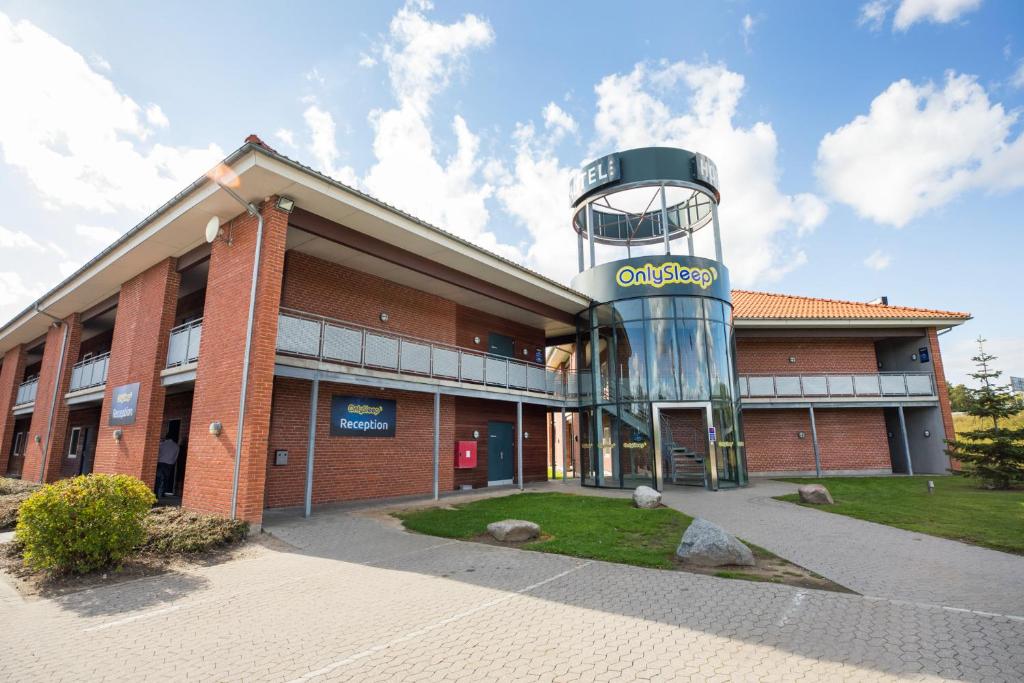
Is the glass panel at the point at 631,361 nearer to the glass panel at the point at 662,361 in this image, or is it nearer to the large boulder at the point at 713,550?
the glass panel at the point at 662,361

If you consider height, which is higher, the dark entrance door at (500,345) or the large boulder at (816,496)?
the dark entrance door at (500,345)

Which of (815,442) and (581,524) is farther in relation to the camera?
(815,442)

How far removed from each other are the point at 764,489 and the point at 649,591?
1119cm

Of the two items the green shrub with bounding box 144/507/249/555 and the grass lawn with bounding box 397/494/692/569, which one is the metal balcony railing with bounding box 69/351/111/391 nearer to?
the green shrub with bounding box 144/507/249/555

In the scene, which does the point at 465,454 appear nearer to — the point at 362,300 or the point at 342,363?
the point at 362,300

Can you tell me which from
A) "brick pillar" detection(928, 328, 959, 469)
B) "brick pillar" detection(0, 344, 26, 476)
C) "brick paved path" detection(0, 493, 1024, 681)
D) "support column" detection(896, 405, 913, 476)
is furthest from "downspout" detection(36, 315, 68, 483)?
"brick pillar" detection(928, 328, 959, 469)

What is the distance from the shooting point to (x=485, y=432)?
669 inches

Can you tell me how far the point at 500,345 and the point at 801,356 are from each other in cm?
1251

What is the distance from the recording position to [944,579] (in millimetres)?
6031

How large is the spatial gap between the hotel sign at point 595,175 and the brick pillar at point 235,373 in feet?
36.3

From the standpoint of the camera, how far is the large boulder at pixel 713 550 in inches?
265

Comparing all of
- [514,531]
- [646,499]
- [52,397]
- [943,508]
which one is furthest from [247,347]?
[943,508]

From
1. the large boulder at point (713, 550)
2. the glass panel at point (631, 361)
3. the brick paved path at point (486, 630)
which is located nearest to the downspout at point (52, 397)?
the brick paved path at point (486, 630)

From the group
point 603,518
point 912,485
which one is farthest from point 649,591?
point 912,485
